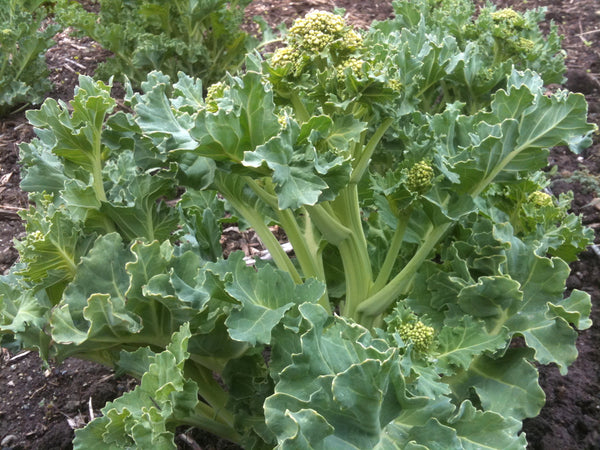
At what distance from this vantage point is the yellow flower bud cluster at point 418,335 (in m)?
2.25

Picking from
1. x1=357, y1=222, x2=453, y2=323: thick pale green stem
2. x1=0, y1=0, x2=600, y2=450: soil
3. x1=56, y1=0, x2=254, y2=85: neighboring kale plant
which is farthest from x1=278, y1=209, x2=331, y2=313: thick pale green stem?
x1=56, y1=0, x2=254, y2=85: neighboring kale plant

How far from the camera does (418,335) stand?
2250 millimetres

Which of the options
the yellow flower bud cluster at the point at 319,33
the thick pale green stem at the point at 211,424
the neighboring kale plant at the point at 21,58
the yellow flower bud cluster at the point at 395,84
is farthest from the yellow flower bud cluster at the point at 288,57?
the neighboring kale plant at the point at 21,58

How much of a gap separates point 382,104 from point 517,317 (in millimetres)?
952

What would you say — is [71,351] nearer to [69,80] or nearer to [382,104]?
[382,104]

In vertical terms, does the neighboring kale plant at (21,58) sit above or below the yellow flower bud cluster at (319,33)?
below

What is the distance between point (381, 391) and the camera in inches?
68.8

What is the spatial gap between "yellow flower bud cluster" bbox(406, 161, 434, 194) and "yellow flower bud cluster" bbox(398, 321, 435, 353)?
0.53 metres

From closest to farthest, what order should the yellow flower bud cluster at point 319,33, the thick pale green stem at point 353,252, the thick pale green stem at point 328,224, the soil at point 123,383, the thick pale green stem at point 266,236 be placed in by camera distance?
the yellow flower bud cluster at point 319,33, the thick pale green stem at point 328,224, the thick pale green stem at point 353,252, the thick pale green stem at point 266,236, the soil at point 123,383

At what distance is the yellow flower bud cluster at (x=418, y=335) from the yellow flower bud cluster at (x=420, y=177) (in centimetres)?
53

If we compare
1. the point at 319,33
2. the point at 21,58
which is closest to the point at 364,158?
the point at 319,33

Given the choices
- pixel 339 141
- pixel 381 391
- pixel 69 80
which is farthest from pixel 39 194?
pixel 69 80

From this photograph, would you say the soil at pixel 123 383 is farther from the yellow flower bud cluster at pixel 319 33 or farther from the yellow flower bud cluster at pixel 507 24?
the yellow flower bud cluster at pixel 319 33

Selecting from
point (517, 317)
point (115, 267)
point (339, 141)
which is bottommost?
point (517, 317)
